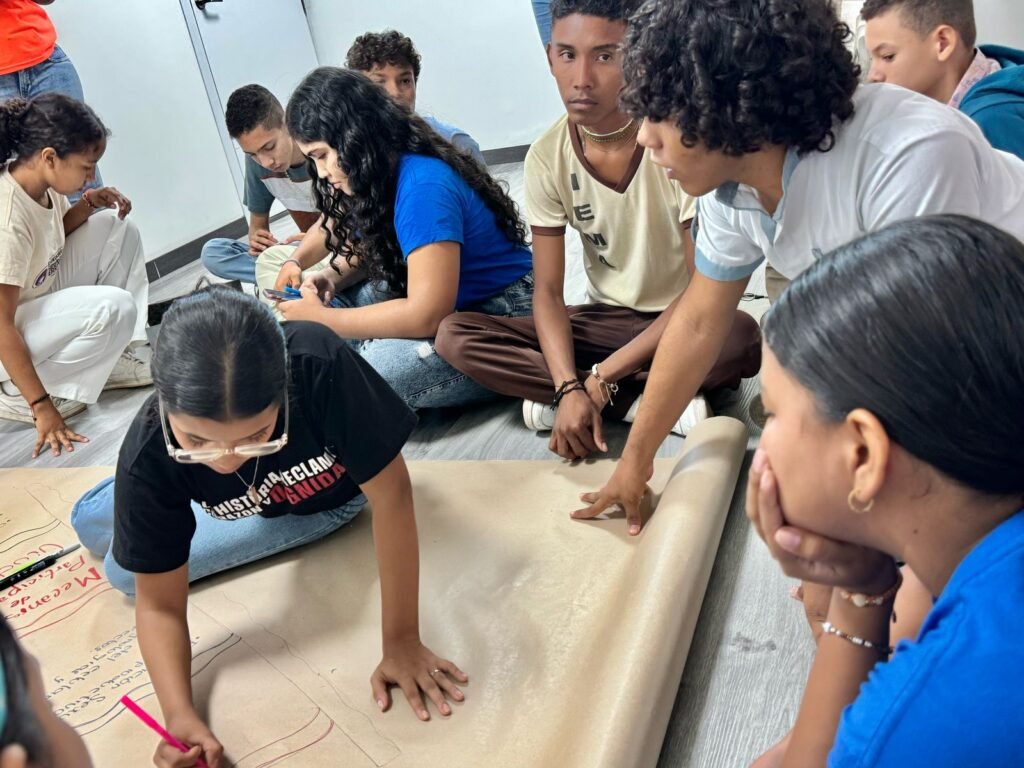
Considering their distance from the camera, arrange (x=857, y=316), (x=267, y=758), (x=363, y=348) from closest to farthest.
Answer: (x=857, y=316)
(x=267, y=758)
(x=363, y=348)

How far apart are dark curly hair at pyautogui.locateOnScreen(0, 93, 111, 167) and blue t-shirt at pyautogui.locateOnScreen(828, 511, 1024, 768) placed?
2340 millimetres

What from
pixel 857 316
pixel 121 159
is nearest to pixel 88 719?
pixel 857 316

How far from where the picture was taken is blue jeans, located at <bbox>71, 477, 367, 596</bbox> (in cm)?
149

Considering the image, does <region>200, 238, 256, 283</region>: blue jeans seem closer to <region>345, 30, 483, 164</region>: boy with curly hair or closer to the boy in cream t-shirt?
<region>345, 30, 483, 164</region>: boy with curly hair

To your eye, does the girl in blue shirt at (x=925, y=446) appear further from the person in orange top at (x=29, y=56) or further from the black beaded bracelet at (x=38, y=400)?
the person in orange top at (x=29, y=56)

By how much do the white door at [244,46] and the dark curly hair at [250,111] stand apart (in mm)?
2011

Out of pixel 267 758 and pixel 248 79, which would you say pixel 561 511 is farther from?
pixel 248 79

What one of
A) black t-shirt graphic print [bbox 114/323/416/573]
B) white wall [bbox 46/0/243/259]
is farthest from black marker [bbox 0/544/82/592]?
white wall [bbox 46/0/243/259]

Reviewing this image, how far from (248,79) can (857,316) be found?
4734mm

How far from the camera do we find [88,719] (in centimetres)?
125

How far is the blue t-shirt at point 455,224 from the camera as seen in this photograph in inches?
68.8

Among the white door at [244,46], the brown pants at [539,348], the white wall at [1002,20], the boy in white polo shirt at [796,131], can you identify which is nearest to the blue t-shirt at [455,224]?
the brown pants at [539,348]

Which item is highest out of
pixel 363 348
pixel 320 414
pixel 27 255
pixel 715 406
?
pixel 27 255

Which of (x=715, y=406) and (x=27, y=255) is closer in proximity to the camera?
(x=715, y=406)
